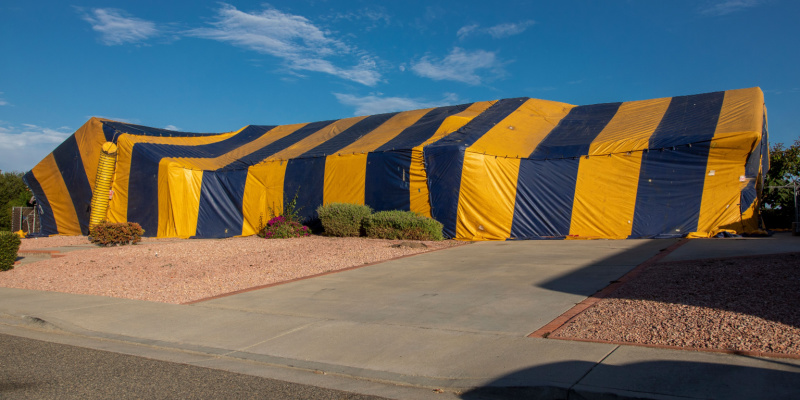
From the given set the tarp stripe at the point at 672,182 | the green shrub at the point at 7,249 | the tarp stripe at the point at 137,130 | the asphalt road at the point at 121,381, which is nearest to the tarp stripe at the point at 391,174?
the tarp stripe at the point at 672,182

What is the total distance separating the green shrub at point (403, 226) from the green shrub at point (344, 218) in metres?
0.53

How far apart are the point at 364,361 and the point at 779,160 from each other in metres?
18.7

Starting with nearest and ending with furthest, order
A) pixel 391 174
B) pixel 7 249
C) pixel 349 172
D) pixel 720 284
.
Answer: pixel 720 284 → pixel 7 249 → pixel 391 174 → pixel 349 172

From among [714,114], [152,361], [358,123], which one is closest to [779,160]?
[714,114]

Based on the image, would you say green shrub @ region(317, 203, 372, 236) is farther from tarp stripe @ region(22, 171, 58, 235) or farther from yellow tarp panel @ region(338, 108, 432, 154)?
tarp stripe @ region(22, 171, 58, 235)

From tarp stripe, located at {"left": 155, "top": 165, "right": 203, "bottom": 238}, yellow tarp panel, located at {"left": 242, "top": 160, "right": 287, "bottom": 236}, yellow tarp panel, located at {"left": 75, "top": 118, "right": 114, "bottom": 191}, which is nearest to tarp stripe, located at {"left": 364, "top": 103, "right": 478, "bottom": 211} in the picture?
yellow tarp panel, located at {"left": 242, "top": 160, "right": 287, "bottom": 236}

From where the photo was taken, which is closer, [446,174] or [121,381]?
[121,381]

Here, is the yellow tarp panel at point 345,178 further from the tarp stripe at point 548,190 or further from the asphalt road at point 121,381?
the asphalt road at point 121,381

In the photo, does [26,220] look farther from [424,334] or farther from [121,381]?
[424,334]

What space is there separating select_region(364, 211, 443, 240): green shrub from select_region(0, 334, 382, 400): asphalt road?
10162 mm

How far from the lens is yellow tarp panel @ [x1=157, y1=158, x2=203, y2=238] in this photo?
19.5 meters

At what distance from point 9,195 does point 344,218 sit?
25644 millimetres

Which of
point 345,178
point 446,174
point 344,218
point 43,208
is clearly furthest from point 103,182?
point 446,174

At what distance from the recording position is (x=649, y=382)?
422cm
